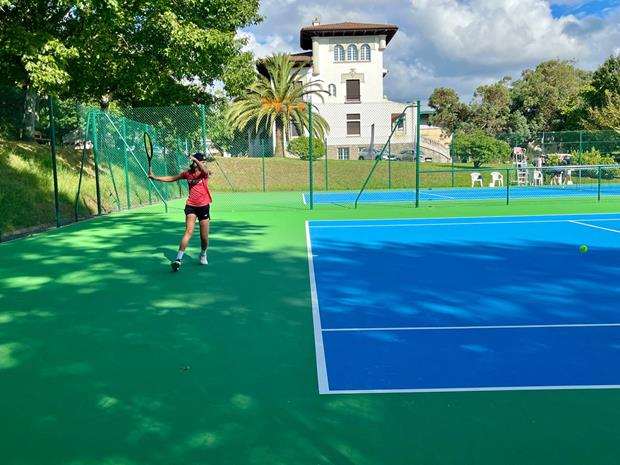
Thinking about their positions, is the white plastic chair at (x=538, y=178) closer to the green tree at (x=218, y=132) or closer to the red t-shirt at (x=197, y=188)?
the green tree at (x=218, y=132)

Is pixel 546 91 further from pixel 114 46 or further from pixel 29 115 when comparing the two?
pixel 29 115

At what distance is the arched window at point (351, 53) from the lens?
5378cm

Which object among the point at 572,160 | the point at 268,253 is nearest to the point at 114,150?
the point at 268,253

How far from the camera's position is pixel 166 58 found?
68.8 feet

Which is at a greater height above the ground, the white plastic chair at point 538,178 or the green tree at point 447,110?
the green tree at point 447,110

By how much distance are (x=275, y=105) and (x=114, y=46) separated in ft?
73.0

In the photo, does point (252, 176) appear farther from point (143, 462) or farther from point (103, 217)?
point (143, 462)

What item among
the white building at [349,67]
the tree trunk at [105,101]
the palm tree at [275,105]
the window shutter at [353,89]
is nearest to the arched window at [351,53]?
the white building at [349,67]

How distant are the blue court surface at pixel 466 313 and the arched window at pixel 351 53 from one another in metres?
45.5

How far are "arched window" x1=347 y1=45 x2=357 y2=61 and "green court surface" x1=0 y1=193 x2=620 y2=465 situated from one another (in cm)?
4943

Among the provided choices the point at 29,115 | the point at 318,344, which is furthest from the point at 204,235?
the point at 29,115

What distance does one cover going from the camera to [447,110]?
2815 inches

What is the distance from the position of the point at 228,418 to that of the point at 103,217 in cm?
1399

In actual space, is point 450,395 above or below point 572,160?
below
